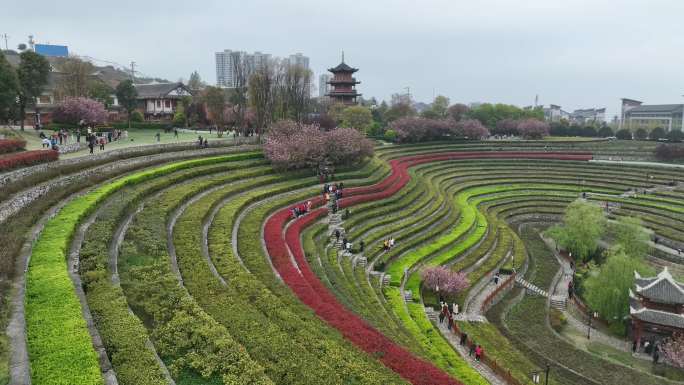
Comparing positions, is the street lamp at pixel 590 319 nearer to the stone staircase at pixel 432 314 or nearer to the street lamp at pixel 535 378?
the stone staircase at pixel 432 314

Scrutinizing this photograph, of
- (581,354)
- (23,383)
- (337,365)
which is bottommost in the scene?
(581,354)

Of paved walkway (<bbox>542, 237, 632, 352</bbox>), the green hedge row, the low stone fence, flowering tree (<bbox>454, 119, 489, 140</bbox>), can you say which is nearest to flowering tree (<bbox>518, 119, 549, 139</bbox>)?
flowering tree (<bbox>454, 119, 489, 140</bbox>)

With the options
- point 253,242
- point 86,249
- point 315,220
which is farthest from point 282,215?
point 86,249

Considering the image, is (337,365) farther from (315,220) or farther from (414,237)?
(414,237)

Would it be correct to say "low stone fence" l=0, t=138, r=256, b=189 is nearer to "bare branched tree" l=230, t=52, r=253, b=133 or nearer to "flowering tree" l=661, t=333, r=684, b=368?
"bare branched tree" l=230, t=52, r=253, b=133

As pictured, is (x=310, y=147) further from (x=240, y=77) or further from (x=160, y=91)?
(x=160, y=91)

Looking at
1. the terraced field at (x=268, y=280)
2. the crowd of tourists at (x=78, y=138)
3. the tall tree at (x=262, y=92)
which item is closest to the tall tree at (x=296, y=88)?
the tall tree at (x=262, y=92)
